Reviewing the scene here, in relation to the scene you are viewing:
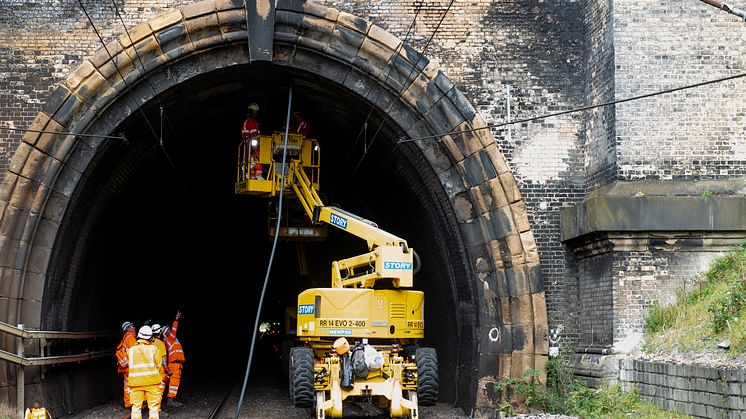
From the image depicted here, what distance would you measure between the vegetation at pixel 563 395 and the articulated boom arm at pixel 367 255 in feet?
7.90

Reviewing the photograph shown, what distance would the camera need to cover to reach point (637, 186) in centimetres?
1380

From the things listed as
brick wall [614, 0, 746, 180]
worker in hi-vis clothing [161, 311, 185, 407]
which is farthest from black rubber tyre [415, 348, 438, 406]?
worker in hi-vis clothing [161, 311, 185, 407]

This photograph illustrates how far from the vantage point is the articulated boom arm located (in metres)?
13.9

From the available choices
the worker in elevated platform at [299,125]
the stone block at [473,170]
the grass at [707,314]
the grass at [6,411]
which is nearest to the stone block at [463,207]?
the stone block at [473,170]

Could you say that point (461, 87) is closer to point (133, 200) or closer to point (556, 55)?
point (556, 55)

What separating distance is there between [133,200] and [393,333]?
25.7ft

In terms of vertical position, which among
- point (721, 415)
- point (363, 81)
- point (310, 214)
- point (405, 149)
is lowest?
point (721, 415)

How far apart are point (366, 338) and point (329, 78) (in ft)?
14.5

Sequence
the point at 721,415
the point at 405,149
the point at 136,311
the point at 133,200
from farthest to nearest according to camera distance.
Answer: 1. the point at 136,311
2. the point at 133,200
3. the point at 405,149
4. the point at 721,415

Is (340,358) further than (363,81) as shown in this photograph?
No

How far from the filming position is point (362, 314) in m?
14.0

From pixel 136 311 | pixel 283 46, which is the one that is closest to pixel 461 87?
pixel 283 46

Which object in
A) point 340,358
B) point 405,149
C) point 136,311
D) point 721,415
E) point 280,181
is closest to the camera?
point 721,415

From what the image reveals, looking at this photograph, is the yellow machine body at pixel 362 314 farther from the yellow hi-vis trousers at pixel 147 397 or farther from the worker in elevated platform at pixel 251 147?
the worker in elevated platform at pixel 251 147
